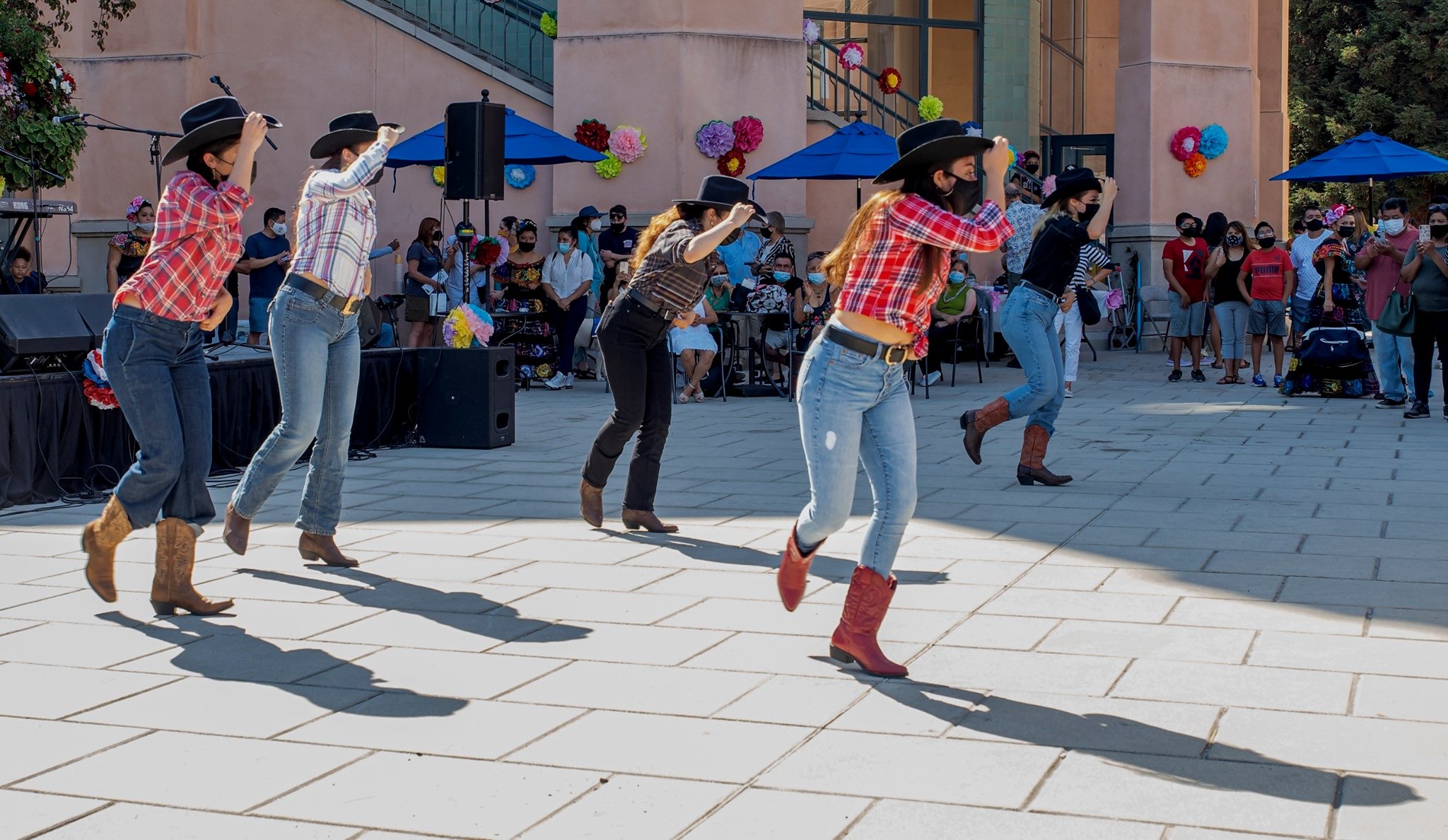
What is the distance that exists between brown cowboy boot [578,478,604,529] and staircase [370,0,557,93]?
12.7 meters

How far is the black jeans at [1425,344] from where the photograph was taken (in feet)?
42.8

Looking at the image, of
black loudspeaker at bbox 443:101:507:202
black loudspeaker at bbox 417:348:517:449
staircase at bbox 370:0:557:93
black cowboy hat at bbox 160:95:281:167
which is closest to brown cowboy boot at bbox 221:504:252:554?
black cowboy hat at bbox 160:95:281:167

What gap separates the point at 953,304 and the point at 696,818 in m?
13.3

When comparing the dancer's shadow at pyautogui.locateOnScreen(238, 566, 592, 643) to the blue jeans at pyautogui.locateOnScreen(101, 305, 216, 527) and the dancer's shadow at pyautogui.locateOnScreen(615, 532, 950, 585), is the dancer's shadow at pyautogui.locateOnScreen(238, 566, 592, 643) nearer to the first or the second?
the blue jeans at pyautogui.locateOnScreen(101, 305, 216, 527)

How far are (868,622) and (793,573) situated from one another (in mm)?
348

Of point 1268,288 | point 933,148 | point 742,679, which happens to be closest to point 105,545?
point 742,679

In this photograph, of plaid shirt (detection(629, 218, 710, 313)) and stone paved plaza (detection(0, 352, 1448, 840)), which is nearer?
stone paved plaza (detection(0, 352, 1448, 840))

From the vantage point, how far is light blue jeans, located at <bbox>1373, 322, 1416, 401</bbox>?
540 inches

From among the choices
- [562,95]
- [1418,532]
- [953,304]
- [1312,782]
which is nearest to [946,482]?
[1418,532]

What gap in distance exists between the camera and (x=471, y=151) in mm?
12281

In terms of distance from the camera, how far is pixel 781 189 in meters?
19.4

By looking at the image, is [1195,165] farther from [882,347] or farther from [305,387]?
[882,347]

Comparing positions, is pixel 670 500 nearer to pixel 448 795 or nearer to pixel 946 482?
pixel 946 482

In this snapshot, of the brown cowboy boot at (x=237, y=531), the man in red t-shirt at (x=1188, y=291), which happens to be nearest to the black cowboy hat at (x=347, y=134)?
the brown cowboy boot at (x=237, y=531)
